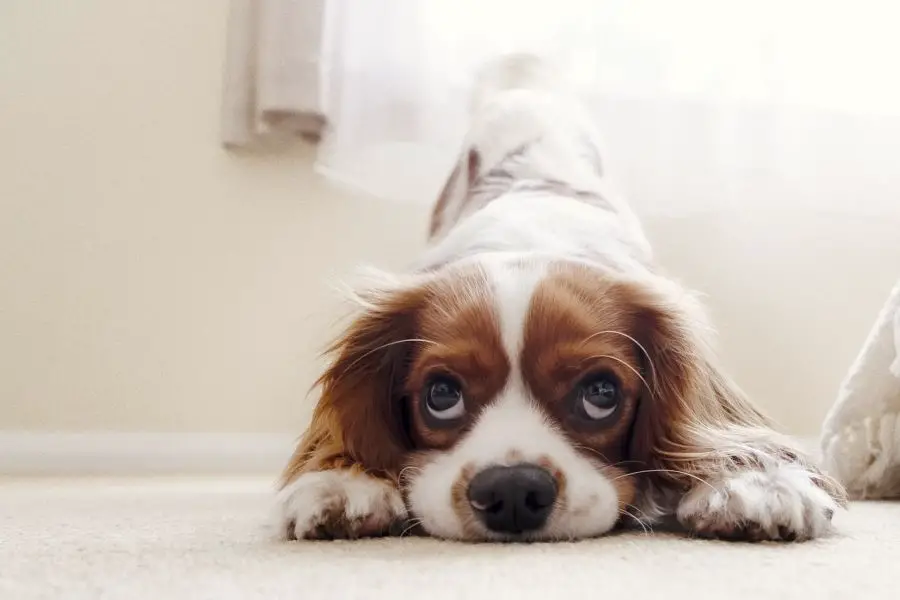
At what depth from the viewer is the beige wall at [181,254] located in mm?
2469

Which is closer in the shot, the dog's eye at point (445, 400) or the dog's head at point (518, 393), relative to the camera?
the dog's head at point (518, 393)

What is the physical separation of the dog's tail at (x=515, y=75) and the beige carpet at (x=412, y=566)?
1.61 m

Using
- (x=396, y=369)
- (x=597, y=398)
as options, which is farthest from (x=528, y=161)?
(x=597, y=398)

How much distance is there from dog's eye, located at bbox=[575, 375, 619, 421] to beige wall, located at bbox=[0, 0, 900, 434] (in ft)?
4.84

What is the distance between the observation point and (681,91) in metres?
2.60

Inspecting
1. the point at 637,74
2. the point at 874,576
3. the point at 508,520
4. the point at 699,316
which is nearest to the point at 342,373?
the point at 508,520

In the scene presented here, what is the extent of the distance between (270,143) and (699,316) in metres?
1.50

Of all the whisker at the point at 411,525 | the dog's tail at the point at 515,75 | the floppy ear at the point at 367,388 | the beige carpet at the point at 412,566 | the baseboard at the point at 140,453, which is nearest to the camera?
the beige carpet at the point at 412,566

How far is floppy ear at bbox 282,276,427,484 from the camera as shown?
1288 mm

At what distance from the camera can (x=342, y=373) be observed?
137 cm

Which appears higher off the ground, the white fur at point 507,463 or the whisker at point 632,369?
the whisker at point 632,369

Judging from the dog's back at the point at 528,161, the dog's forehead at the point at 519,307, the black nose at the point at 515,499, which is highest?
the dog's back at the point at 528,161

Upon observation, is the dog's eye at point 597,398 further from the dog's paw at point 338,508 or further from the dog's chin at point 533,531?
the dog's paw at point 338,508

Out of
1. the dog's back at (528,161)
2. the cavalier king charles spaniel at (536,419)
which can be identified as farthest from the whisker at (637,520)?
the dog's back at (528,161)
